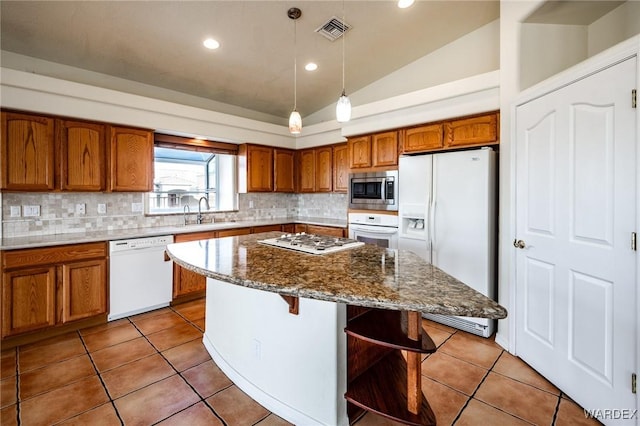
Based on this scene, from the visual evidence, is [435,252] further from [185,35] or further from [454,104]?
[185,35]

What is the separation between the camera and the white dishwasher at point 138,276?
300 cm

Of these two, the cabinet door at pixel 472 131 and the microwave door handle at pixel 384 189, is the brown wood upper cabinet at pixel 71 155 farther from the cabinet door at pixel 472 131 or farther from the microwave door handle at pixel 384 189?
the cabinet door at pixel 472 131

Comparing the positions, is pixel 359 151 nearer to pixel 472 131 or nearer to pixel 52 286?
pixel 472 131

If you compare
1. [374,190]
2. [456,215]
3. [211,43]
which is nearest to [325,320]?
[456,215]

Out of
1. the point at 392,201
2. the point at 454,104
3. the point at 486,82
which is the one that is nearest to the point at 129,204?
the point at 392,201

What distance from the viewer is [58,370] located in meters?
2.20

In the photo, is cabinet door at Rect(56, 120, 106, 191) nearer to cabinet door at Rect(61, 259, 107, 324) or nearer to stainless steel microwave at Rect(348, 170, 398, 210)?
cabinet door at Rect(61, 259, 107, 324)

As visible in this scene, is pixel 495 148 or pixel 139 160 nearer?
pixel 495 148

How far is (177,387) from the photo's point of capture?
6.56 ft

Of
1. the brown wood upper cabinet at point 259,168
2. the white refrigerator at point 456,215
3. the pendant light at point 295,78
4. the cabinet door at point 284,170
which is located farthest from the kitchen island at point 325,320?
the cabinet door at point 284,170

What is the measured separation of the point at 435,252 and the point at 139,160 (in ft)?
11.6

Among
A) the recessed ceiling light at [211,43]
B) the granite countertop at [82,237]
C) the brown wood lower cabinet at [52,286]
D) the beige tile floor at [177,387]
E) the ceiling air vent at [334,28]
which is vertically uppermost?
the ceiling air vent at [334,28]

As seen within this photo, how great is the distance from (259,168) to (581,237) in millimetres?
3944

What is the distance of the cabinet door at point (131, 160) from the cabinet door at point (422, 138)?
10.2 feet
